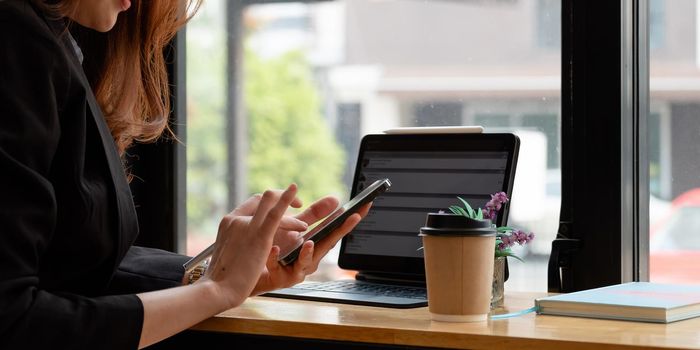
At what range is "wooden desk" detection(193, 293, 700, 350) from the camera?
1.25 metres

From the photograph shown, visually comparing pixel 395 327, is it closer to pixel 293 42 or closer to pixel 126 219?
pixel 126 219

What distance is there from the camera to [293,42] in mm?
2322

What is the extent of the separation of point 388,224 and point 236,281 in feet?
1.74

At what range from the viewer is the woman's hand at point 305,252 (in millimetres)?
1516

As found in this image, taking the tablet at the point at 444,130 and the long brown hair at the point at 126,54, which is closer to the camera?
the long brown hair at the point at 126,54

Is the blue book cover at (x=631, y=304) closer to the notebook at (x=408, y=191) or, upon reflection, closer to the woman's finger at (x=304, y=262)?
the notebook at (x=408, y=191)

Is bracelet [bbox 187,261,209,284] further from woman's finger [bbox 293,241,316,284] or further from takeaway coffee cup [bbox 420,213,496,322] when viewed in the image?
takeaway coffee cup [bbox 420,213,496,322]

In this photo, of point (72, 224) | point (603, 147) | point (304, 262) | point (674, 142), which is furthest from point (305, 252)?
point (674, 142)

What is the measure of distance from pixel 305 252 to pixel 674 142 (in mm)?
815

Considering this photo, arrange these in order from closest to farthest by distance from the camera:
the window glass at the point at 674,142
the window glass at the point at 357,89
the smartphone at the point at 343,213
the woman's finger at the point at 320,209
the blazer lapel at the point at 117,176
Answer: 1. the blazer lapel at the point at 117,176
2. the smartphone at the point at 343,213
3. the woman's finger at the point at 320,209
4. the window glass at the point at 674,142
5. the window glass at the point at 357,89

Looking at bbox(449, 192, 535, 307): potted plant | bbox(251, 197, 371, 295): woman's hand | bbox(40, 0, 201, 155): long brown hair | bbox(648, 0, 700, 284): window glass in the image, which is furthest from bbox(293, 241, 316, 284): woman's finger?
bbox(648, 0, 700, 284): window glass

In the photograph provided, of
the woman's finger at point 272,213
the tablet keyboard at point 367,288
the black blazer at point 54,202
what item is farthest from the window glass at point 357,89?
the black blazer at point 54,202

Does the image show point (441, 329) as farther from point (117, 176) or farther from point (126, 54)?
point (126, 54)

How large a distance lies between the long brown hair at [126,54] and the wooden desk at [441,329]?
0.40 m
